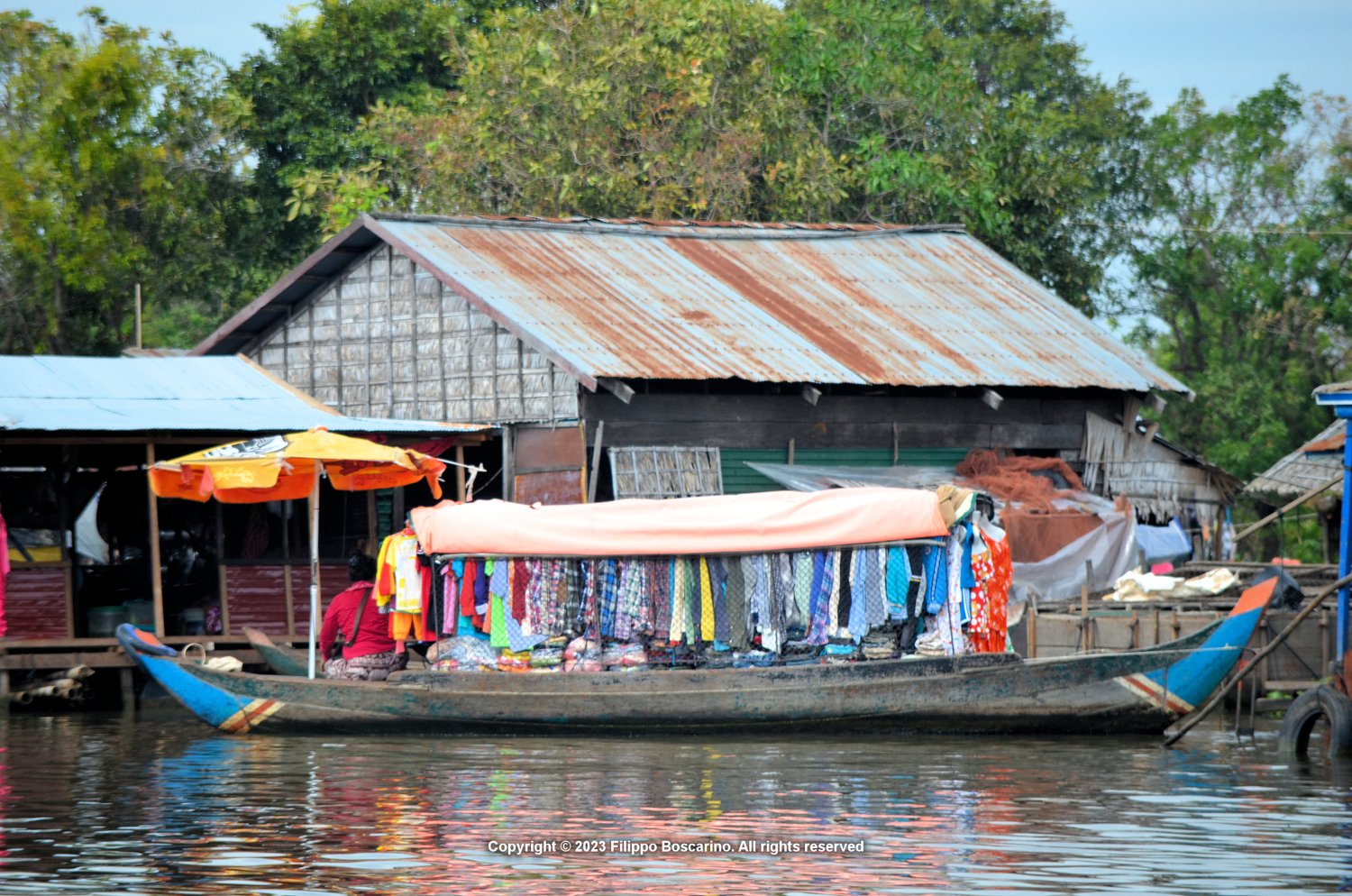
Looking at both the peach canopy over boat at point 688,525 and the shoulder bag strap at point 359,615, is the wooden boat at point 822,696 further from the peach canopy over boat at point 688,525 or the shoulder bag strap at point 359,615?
the peach canopy over boat at point 688,525

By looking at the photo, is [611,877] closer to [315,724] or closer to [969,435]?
[315,724]

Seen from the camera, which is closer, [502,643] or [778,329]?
[502,643]

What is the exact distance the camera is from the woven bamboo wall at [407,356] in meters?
19.8

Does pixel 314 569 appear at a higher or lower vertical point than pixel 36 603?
higher

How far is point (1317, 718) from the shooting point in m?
13.4

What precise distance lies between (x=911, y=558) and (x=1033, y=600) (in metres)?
4.09

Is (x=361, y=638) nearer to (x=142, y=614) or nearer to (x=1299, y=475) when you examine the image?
(x=142, y=614)

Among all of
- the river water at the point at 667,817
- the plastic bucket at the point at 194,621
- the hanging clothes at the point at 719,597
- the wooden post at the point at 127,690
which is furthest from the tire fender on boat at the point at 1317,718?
the wooden post at the point at 127,690

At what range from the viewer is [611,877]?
8.67 m

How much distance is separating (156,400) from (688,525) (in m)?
6.56

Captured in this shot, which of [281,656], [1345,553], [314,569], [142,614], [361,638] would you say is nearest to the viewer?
[1345,553]

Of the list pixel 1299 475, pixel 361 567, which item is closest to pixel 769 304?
pixel 1299 475

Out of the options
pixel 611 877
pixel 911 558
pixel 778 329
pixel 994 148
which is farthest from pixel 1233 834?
pixel 994 148

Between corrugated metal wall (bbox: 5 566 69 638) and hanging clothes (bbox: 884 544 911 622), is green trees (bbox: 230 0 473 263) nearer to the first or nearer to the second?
corrugated metal wall (bbox: 5 566 69 638)
